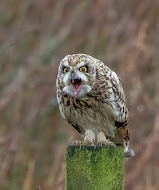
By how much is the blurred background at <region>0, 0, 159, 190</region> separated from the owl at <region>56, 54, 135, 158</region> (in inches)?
34.5

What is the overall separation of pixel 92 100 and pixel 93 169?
865 mm

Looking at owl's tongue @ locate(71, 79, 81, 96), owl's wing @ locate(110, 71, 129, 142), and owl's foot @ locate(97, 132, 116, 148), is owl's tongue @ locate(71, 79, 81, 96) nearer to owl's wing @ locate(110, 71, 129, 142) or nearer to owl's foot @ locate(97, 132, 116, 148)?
owl's foot @ locate(97, 132, 116, 148)

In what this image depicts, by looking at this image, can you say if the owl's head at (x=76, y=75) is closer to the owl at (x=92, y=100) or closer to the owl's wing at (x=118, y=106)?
the owl at (x=92, y=100)

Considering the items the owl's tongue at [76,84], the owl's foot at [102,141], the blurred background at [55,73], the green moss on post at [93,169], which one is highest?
the blurred background at [55,73]

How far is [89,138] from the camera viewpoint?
285 centimetres

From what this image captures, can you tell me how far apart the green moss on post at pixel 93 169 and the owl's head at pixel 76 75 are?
1.75 feet

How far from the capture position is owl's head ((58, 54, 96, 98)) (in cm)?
269

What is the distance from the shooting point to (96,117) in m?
3.11

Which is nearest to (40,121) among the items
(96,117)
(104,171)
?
(96,117)

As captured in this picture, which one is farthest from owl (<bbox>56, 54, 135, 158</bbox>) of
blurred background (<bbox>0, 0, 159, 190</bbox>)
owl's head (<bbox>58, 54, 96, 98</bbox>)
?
blurred background (<bbox>0, 0, 159, 190</bbox>)

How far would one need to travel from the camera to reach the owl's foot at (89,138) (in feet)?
8.99

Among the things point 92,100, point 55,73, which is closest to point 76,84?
point 92,100

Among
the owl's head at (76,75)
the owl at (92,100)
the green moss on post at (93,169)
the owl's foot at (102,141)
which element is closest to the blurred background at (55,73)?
→ the owl at (92,100)

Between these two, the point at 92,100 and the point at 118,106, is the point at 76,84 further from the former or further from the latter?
the point at 118,106
